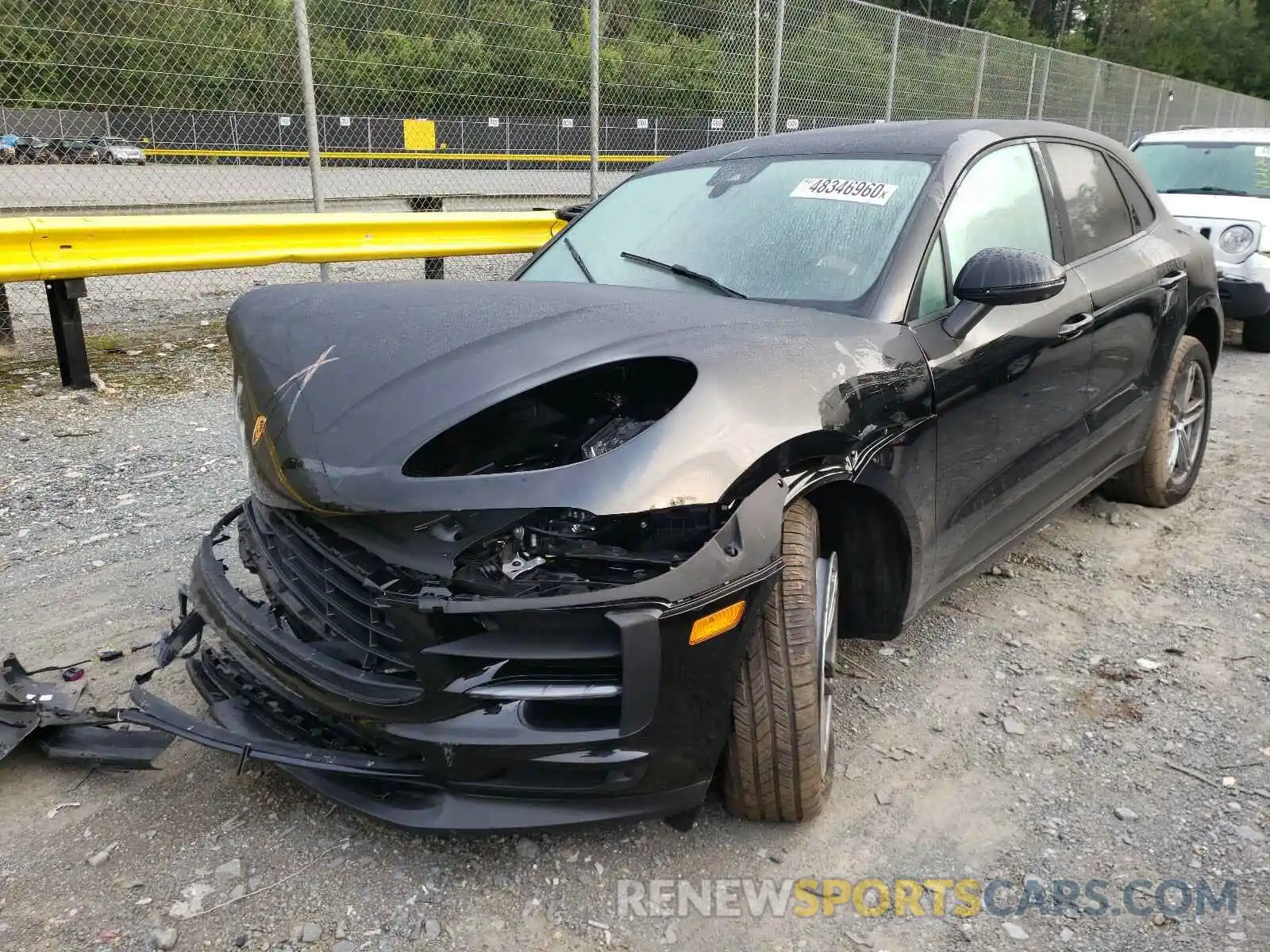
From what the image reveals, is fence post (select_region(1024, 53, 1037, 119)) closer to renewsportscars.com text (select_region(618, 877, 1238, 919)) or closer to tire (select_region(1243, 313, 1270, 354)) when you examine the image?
tire (select_region(1243, 313, 1270, 354))

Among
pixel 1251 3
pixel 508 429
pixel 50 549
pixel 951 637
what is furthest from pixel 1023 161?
pixel 1251 3

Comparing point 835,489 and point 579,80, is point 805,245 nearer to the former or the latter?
point 835,489

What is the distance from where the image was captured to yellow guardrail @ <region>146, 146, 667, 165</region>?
697 centimetres

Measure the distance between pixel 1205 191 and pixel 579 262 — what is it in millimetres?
7238

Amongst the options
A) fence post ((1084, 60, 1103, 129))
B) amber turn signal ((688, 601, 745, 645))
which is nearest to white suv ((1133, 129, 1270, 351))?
amber turn signal ((688, 601, 745, 645))

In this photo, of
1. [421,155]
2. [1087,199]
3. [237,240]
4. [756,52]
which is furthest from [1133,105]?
[237,240]

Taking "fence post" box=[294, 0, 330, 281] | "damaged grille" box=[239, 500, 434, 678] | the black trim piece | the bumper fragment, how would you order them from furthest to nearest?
"fence post" box=[294, 0, 330, 281] < the bumper fragment < "damaged grille" box=[239, 500, 434, 678] < the black trim piece

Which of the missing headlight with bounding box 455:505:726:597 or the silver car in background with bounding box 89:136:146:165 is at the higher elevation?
the silver car in background with bounding box 89:136:146:165

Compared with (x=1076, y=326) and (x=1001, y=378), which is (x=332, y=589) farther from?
(x=1076, y=326)

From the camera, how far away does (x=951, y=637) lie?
10.8ft

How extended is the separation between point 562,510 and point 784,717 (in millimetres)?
703

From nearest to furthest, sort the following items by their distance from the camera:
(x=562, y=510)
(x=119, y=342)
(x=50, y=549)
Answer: (x=562, y=510)
(x=50, y=549)
(x=119, y=342)

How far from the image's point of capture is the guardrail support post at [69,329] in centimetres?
531

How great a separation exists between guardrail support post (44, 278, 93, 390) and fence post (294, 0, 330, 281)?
1912mm
